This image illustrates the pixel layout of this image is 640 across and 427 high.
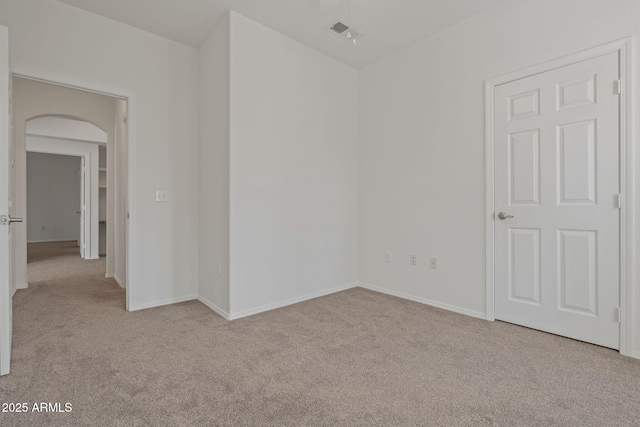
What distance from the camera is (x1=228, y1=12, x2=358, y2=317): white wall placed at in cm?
294

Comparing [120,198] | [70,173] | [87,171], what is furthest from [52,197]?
[120,198]

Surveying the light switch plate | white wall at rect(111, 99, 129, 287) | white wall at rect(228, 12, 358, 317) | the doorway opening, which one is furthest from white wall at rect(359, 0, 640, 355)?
white wall at rect(111, 99, 129, 287)

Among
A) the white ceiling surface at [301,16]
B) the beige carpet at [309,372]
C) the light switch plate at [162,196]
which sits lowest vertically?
the beige carpet at [309,372]

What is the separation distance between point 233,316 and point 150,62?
2711 millimetres

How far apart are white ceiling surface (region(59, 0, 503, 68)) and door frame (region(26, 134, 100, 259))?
14.5 feet

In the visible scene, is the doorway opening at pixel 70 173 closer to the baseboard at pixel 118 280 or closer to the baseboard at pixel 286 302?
the baseboard at pixel 118 280

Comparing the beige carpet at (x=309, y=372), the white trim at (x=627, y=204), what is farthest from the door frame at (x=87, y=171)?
the white trim at (x=627, y=204)

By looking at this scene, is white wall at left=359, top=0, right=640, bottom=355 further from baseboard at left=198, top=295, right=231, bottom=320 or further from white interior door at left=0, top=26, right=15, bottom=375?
white interior door at left=0, top=26, right=15, bottom=375

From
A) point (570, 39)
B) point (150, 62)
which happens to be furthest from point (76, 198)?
point (570, 39)

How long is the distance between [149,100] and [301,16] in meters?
1.76

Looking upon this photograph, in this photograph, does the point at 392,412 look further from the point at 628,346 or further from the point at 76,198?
the point at 76,198

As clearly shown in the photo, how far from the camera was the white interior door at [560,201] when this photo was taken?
2.24 meters

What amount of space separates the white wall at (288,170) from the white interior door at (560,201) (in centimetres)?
174

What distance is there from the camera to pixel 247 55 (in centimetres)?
296
